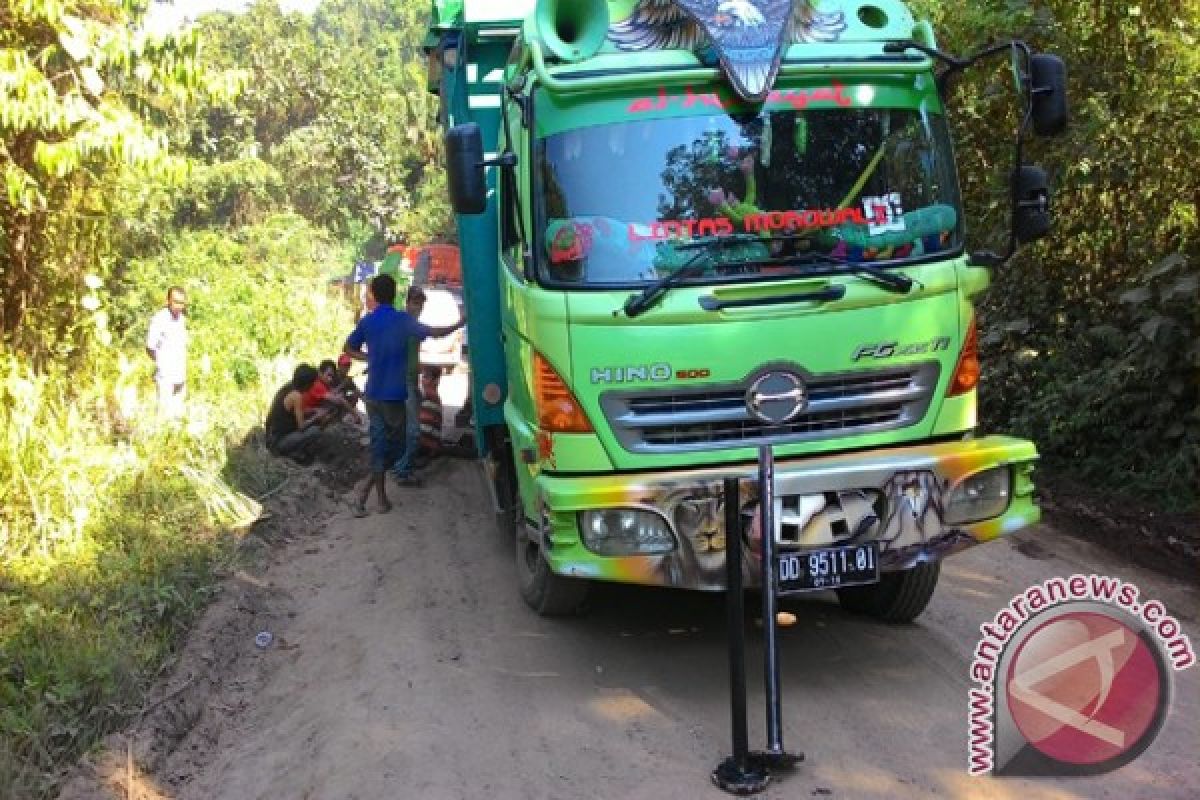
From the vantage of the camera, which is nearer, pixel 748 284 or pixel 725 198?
pixel 748 284

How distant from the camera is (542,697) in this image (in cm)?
501

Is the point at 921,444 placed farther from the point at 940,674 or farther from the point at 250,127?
the point at 250,127

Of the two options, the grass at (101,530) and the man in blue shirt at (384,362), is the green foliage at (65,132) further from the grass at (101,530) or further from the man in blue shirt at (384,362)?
the man in blue shirt at (384,362)

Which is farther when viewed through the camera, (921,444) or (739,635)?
(921,444)

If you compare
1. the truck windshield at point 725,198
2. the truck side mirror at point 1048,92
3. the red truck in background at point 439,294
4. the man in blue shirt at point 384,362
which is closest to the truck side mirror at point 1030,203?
the truck side mirror at point 1048,92

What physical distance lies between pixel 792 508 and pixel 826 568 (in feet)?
0.87

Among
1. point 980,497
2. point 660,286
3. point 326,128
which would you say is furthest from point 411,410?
point 326,128

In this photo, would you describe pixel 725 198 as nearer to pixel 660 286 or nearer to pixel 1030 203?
pixel 660 286

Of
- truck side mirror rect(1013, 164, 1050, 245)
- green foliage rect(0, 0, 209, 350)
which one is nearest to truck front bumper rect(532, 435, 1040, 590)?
truck side mirror rect(1013, 164, 1050, 245)

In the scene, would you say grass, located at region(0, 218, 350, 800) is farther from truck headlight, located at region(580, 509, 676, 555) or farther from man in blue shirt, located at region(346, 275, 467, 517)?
truck headlight, located at region(580, 509, 676, 555)

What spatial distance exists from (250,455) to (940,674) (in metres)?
6.13

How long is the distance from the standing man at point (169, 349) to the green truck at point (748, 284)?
253 inches

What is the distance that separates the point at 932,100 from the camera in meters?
5.15

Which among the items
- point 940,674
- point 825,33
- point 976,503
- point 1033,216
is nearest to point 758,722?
point 940,674
